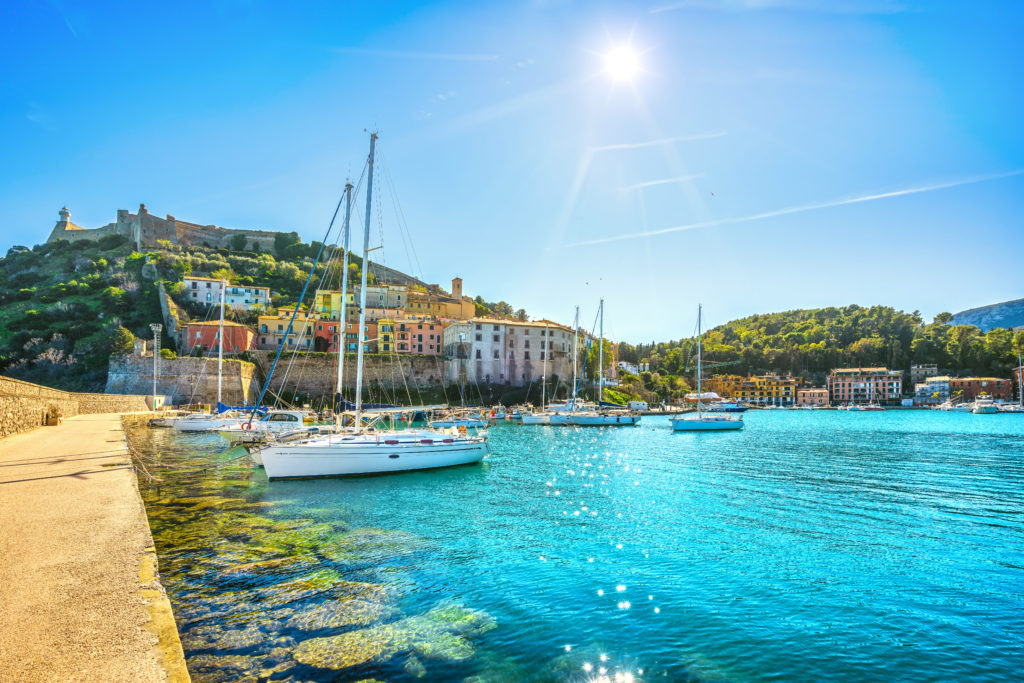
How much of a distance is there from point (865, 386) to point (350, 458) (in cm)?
13743

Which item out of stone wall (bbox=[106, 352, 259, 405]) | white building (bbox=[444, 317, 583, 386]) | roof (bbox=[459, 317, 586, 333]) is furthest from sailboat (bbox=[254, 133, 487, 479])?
roof (bbox=[459, 317, 586, 333])

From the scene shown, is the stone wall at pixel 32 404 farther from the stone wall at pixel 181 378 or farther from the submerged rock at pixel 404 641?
the submerged rock at pixel 404 641

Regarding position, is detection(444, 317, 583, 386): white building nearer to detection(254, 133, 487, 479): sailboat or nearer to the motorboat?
the motorboat

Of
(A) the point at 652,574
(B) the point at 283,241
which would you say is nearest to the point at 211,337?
(B) the point at 283,241

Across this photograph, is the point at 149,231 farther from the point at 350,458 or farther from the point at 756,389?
the point at 756,389

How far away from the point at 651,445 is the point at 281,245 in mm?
93512

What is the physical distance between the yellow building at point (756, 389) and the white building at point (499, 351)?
6943 cm

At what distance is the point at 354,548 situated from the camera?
10.7 m

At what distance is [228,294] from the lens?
7769 cm

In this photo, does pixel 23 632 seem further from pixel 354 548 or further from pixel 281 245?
pixel 281 245

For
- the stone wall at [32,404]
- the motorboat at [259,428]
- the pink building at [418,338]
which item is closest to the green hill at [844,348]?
the pink building at [418,338]

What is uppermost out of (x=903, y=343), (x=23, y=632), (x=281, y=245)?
(x=281, y=245)

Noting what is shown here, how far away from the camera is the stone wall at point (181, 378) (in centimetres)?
5141

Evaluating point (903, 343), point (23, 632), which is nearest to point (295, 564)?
point (23, 632)
